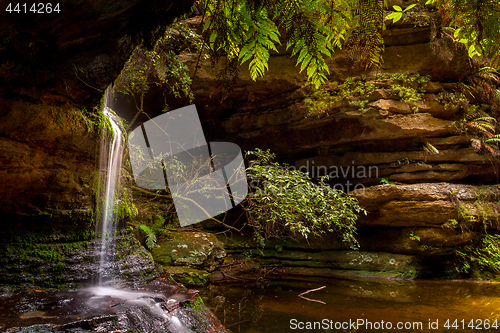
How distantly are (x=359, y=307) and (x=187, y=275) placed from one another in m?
3.66

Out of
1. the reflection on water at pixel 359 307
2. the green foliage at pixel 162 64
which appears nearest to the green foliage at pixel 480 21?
the reflection on water at pixel 359 307

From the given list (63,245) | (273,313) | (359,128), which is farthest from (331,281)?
(63,245)

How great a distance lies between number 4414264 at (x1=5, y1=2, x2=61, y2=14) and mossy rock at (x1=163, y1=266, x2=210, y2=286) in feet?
16.4

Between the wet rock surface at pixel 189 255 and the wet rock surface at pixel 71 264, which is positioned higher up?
the wet rock surface at pixel 71 264

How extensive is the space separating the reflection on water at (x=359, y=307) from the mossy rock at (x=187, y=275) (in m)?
0.27

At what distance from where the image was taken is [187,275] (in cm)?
586

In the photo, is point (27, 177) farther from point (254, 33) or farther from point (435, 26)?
point (435, 26)

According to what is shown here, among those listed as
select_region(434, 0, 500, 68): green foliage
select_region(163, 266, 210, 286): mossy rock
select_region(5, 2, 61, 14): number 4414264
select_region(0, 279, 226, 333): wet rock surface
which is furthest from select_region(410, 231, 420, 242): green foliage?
select_region(5, 2, 61, 14): number 4414264

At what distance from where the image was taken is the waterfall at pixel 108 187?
3.95 metres

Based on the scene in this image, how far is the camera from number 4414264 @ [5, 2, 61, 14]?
2.23 metres

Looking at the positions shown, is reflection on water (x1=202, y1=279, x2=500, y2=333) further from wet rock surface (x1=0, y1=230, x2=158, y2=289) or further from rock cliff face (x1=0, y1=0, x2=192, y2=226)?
rock cliff face (x1=0, y1=0, x2=192, y2=226)

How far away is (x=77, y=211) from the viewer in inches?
146

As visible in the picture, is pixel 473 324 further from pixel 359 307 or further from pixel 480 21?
pixel 480 21
